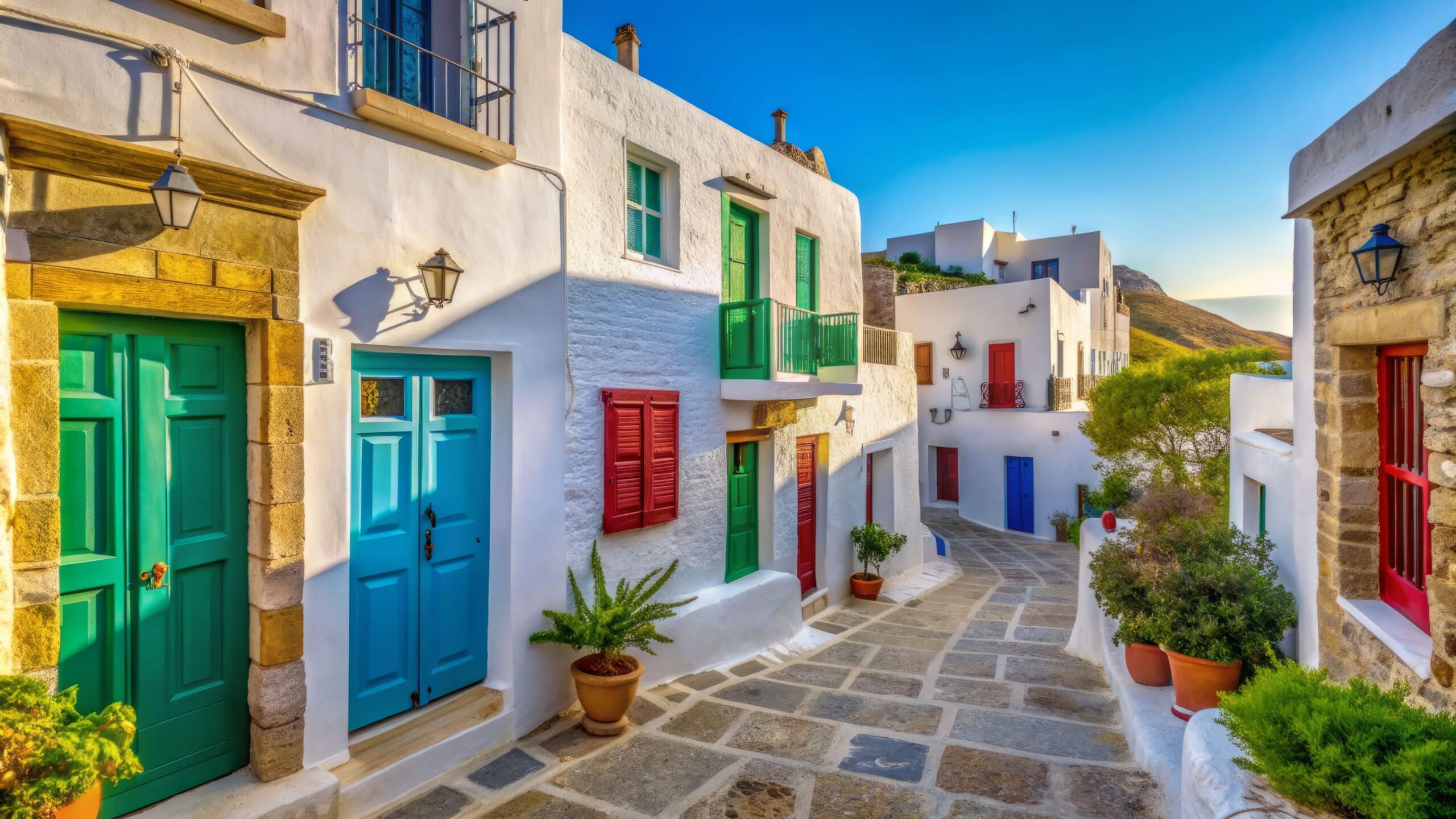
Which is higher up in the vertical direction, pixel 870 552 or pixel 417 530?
pixel 417 530

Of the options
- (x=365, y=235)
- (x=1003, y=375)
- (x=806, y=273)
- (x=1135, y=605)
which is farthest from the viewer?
(x=1003, y=375)

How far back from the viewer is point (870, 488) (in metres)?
11.5

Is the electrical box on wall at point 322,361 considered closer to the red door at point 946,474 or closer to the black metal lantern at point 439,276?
the black metal lantern at point 439,276

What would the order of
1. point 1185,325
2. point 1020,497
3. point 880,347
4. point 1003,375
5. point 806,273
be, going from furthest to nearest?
point 1185,325 < point 1003,375 < point 1020,497 < point 880,347 < point 806,273

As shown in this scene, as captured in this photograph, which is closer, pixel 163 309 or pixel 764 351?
pixel 163 309

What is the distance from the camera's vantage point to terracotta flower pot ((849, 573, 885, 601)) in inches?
395

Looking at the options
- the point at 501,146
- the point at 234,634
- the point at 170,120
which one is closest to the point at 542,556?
the point at 234,634

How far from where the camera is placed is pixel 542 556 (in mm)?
5223

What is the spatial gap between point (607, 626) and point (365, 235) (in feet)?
9.54

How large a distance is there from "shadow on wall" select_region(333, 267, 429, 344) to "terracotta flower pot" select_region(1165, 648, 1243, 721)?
521cm

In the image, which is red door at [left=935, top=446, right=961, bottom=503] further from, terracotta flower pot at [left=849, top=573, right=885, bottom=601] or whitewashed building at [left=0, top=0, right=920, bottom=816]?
whitewashed building at [left=0, top=0, right=920, bottom=816]

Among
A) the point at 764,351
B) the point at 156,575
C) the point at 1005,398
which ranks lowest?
the point at 156,575

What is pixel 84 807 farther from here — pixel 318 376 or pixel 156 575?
pixel 318 376

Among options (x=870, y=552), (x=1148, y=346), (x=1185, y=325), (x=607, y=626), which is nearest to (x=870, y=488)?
(x=870, y=552)
